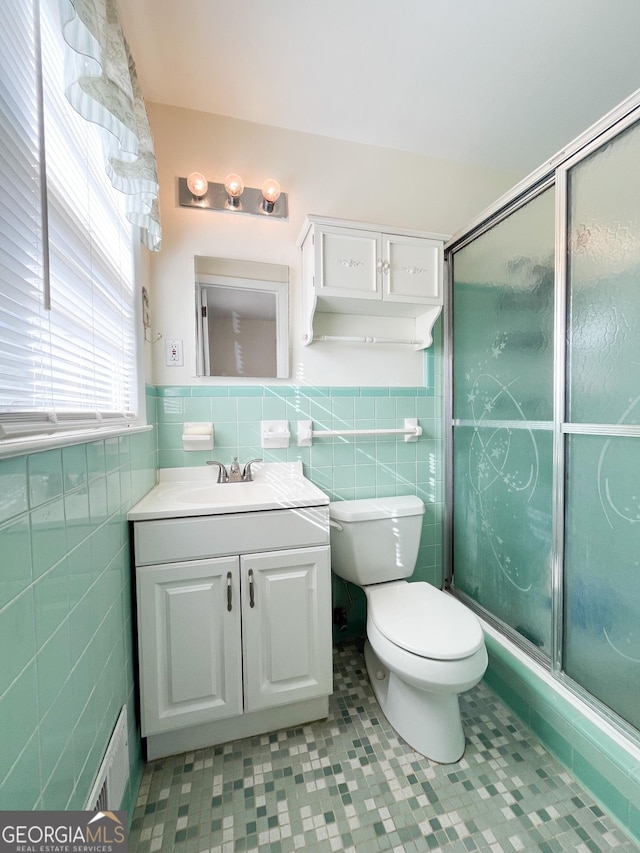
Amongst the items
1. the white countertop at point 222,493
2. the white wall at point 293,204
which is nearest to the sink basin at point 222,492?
the white countertop at point 222,493

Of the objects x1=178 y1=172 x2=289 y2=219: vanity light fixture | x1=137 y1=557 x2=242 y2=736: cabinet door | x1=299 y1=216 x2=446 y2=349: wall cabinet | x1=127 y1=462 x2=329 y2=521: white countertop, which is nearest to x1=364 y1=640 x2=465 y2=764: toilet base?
x1=137 y1=557 x2=242 y2=736: cabinet door

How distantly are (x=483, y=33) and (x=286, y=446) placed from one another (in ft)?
5.64

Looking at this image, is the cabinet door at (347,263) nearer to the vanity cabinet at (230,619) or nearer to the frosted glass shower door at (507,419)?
the frosted glass shower door at (507,419)

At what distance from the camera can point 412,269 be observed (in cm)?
154

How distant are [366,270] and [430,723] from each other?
1.77m

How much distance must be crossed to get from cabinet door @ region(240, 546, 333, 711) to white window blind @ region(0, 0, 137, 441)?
2.41 ft

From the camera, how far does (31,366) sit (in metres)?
0.57

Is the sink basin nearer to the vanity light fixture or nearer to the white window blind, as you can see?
the white window blind

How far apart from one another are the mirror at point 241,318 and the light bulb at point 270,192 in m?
0.27

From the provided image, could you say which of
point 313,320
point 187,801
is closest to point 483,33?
point 313,320

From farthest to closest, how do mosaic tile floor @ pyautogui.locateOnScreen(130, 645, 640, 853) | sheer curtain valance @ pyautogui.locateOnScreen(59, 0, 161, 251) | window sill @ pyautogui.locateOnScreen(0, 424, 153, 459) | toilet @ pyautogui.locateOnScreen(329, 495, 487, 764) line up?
1. toilet @ pyautogui.locateOnScreen(329, 495, 487, 764)
2. mosaic tile floor @ pyautogui.locateOnScreen(130, 645, 640, 853)
3. sheer curtain valance @ pyautogui.locateOnScreen(59, 0, 161, 251)
4. window sill @ pyautogui.locateOnScreen(0, 424, 153, 459)

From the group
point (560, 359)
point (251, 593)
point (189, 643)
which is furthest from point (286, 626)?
point (560, 359)

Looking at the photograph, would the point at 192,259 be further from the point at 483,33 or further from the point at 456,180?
the point at 456,180

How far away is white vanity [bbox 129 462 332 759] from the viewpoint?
108cm
